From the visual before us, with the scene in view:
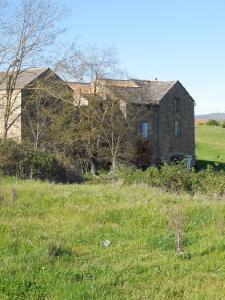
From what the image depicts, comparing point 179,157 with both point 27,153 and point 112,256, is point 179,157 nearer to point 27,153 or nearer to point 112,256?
point 27,153

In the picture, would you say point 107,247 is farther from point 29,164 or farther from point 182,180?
point 29,164

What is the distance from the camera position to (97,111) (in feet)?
149

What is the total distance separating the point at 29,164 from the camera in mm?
17672

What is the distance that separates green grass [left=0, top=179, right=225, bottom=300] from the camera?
627cm

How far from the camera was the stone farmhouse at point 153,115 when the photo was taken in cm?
4619

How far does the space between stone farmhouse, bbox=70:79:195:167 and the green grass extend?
35203 mm

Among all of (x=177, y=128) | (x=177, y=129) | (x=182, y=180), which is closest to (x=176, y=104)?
(x=177, y=128)

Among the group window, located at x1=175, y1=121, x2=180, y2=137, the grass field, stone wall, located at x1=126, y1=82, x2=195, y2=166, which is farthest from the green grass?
window, located at x1=175, y1=121, x2=180, y2=137

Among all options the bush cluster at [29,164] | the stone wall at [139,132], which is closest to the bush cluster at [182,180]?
the bush cluster at [29,164]

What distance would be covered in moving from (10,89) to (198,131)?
185ft

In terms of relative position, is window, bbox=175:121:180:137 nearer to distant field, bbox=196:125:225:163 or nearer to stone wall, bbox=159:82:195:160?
stone wall, bbox=159:82:195:160

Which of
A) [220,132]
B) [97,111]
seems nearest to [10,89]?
[97,111]

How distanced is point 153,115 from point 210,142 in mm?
28185

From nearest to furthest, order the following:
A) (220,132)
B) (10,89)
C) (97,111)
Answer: (10,89) < (97,111) < (220,132)
